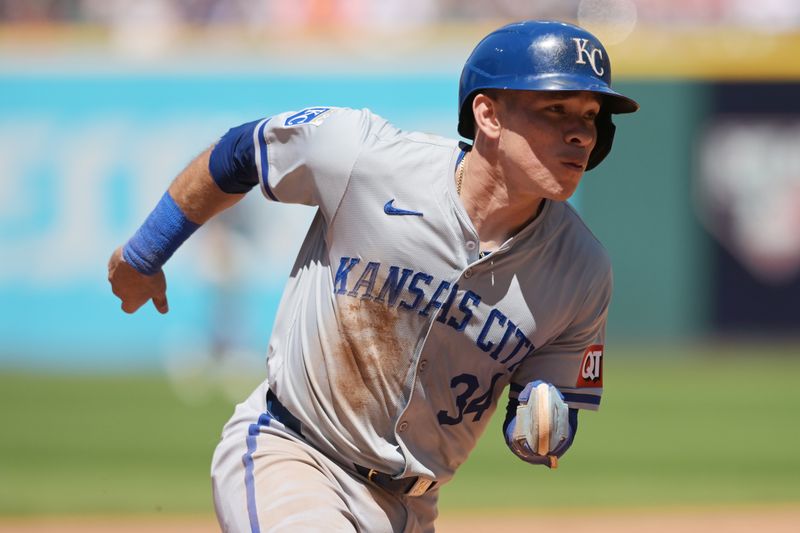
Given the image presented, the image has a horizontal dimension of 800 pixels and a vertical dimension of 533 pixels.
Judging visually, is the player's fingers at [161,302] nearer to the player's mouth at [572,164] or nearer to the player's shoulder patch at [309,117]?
the player's shoulder patch at [309,117]

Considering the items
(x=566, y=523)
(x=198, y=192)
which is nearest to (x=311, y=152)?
(x=198, y=192)

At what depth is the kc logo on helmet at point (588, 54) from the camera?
3.48m

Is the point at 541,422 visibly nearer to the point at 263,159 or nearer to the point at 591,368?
the point at 591,368

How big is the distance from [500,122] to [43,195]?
35.8 feet

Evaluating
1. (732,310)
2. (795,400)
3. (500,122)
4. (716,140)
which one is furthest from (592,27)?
(500,122)

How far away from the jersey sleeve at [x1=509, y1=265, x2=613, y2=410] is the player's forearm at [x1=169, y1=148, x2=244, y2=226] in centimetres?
109

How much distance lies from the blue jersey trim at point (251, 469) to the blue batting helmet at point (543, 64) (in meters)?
1.17

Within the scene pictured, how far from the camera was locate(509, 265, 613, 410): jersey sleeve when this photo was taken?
3689 millimetres

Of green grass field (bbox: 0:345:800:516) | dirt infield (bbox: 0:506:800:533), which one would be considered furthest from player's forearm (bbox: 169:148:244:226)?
green grass field (bbox: 0:345:800:516)

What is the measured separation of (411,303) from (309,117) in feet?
2.15

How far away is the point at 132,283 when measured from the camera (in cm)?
397

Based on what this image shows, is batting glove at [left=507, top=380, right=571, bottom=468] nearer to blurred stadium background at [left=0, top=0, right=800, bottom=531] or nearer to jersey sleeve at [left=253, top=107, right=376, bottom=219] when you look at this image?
jersey sleeve at [left=253, top=107, right=376, bottom=219]

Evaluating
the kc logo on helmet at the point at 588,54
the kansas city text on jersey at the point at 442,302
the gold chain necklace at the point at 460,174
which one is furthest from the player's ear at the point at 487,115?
Result: the kansas city text on jersey at the point at 442,302

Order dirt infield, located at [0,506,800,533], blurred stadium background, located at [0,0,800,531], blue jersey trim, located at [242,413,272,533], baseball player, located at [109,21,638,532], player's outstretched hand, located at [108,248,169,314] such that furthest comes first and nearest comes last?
blurred stadium background, located at [0,0,800,531], dirt infield, located at [0,506,800,533], player's outstretched hand, located at [108,248,169,314], baseball player, located at [109,21,638,532], blue jersey trim, located at [242,413,272,533]
